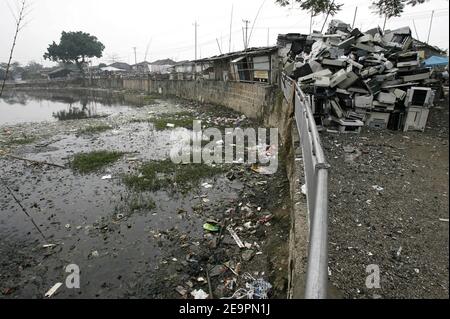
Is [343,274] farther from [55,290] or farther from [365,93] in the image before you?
[365,93]

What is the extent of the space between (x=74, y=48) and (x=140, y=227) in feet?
174

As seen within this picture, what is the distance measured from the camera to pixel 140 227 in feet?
14.9

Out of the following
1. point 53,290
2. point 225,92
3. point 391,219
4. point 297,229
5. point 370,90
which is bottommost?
point 53,290

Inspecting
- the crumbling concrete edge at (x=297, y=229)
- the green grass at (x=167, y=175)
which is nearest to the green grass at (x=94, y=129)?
the green grass at (x=167, y=175)

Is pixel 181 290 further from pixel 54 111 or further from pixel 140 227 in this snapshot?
pixel 54 111

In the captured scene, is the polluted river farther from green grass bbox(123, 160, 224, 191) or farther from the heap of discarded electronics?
the heap of discarded electronics

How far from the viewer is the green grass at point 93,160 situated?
718cm

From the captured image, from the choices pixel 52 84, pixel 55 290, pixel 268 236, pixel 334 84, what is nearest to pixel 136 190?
pixel 55 290

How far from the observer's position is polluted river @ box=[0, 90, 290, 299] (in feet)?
11.2

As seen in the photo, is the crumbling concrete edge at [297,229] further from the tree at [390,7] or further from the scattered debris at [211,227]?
the tree at [390,7]

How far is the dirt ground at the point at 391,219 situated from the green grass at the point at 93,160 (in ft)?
18.2

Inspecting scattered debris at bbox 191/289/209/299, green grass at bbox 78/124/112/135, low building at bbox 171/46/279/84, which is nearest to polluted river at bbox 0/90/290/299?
scattered debris at bbox 191/289/209/299

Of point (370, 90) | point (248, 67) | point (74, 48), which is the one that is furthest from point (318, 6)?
point (74, 48)

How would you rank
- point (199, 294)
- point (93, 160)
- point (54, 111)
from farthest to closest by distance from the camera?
point (54, 111), point (93, 160), point (199, 294)
